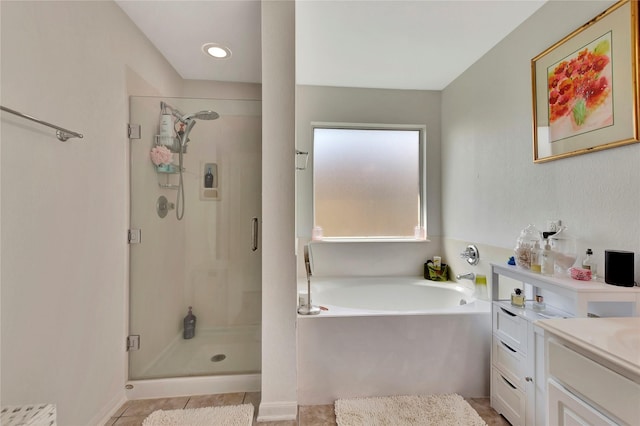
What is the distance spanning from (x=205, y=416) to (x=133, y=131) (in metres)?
1.80

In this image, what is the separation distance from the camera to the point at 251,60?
2.25 metres

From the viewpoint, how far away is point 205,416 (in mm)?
1562

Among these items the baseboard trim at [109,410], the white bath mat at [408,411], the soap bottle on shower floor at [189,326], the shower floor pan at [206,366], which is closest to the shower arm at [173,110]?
the soap bottle on shower floor at [189,326]

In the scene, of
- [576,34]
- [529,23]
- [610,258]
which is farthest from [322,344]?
[529,23]

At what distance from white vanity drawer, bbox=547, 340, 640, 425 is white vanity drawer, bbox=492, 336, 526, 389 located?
61cm

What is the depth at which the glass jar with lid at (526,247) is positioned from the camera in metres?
1.49

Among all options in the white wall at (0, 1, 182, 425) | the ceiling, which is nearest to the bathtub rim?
the white wall at (0, 1, 182, 425)

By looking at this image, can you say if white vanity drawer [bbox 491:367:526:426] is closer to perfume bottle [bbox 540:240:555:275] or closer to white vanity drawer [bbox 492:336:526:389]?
white vanity drawer [bbox 492:336:526:389]

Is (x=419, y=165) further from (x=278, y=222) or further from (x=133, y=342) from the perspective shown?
(x=133, y=342)

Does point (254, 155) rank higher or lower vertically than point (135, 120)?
lower

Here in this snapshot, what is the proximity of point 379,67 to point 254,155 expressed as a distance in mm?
1381

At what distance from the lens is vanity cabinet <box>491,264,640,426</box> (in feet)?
3.70

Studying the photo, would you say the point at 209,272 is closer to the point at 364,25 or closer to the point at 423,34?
the point at 364,25

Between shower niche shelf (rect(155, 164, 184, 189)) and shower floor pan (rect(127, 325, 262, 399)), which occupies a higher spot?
shower niche shelf (rect(155, 164, 184, 189))
